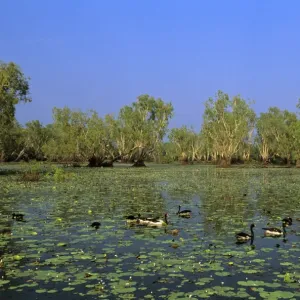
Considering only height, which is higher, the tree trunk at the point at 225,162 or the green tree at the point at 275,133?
the green tree at the point at 275,133

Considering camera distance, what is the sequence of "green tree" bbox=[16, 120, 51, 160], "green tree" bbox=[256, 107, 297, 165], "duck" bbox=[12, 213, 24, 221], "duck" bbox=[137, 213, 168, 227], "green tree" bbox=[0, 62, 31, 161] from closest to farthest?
"duck" bbox=[137, 213, 168, 227]
"duck" bbox=[12, 213, 24, 221]
"green tree" bbox=[0, 62, 31, 161]
"green tree" bbox=[256, 107, 297, 165]
"green tree" bbox=[16, 120, 51, 160]

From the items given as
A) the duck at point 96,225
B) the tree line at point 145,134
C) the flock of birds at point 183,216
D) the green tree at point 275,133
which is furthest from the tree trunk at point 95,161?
the duck at point 96,225

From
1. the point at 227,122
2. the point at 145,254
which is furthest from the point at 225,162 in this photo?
the point at 145,254

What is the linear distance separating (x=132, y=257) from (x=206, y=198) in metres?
13.2

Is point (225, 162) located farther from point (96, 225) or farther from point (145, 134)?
point (96, 225)

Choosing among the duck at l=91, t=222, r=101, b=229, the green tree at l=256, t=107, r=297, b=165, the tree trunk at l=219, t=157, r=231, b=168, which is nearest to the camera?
the duck at l=91, t=222, r=101, b=229

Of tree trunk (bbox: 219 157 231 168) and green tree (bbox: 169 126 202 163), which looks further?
green tree (bbox: 169 126 202 163)

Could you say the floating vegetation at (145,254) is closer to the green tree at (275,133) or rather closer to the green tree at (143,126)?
the green tree at (143,126)

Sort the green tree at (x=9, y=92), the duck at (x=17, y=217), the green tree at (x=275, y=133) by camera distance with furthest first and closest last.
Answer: the green tree at (x=275, y=133) → the green tree at (x=9, y=92) → the duck at (x=17, y=217)

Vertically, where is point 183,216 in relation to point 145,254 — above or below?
above

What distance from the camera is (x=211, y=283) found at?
7.86 metres

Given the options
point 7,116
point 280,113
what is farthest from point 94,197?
point 280,113

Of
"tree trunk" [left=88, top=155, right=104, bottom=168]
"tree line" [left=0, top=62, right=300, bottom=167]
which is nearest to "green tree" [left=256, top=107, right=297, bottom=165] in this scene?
"tree line" [left=0, top=62, right=300, bottom=167]

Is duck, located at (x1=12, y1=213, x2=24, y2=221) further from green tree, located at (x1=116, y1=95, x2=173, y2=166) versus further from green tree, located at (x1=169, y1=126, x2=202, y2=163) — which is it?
green tree, located at (x1=169, y1=126, x2=202, y2=163)
